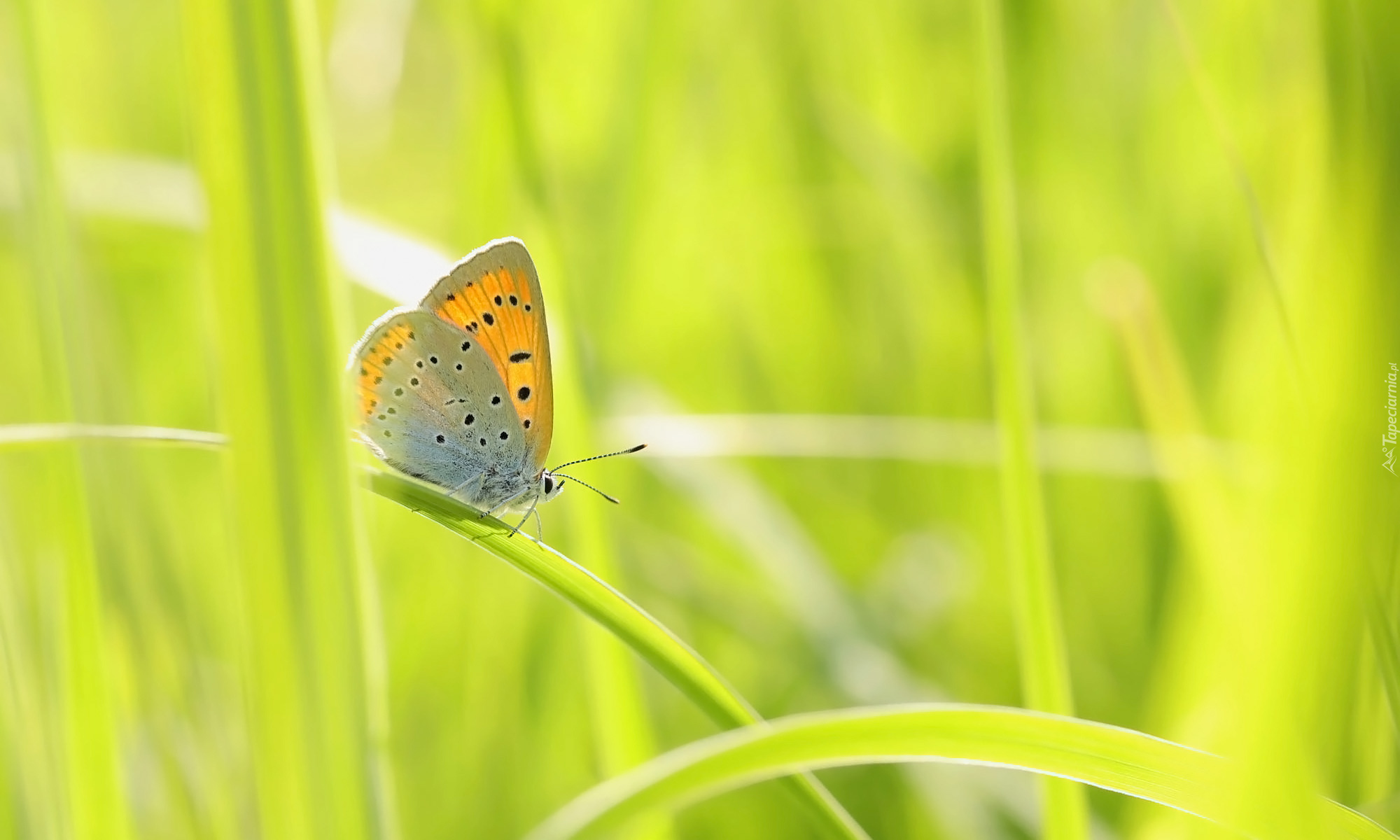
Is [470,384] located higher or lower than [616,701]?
higher

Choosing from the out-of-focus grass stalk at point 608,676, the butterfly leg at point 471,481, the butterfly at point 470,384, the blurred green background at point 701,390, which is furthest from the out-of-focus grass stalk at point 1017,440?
the butterfly leg at point 471,481

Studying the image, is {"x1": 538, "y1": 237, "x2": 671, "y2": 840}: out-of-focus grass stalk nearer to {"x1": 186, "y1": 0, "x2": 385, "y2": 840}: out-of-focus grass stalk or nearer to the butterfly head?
the butterfly head

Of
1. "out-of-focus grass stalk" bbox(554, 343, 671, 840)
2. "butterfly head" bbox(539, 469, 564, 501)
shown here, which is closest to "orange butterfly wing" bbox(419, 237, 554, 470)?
"butterfly head" bbox(539, 469, 564, 501)

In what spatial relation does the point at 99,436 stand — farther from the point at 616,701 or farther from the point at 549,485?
the point at 549,485

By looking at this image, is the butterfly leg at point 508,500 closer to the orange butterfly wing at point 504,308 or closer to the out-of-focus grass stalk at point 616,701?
the orange butterfly wing at point 504,308

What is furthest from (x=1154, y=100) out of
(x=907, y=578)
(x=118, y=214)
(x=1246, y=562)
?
(x=118, y=214)

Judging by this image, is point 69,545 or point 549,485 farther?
point 549,485

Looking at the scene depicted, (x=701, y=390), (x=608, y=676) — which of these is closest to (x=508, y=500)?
(x=608, y=676)

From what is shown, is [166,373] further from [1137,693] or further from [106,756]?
Answer: [1137,693]
